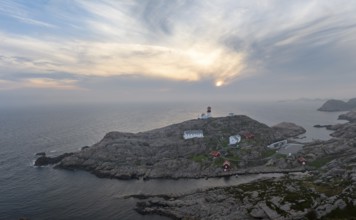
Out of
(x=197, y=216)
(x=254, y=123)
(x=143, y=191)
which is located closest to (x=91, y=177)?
(x=143, y=191)

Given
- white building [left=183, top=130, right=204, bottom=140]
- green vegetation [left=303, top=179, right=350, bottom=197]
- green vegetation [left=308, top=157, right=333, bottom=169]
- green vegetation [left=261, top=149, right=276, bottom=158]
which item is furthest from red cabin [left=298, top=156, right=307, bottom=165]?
white building [left=183, top=130, right=204, bottom=140]

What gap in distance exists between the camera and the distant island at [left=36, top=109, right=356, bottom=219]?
248 ft

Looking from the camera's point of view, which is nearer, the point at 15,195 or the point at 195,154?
the point at 15,195

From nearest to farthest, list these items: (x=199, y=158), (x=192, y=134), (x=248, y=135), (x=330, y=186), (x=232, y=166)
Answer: (x=330, y=186)
(x=232, y=166)
(x=199, y=158)
(x=192, y=134)
(x=248, y=135)

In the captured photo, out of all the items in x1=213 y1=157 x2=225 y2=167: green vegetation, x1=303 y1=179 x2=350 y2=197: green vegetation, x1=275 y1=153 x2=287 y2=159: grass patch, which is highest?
x1=275 y1=153 x2=287 y2=159: grass patch

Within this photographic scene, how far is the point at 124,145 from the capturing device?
13238 centimetres

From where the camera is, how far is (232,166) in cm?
11731

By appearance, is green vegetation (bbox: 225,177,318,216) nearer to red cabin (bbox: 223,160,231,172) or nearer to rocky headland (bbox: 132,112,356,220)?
rocky headland (bbox: 132,112,356,220)

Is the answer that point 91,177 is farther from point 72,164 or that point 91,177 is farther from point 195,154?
point 195,154

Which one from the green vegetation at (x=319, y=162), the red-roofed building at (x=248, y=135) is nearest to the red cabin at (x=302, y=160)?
the green vegetation at (x=319, y=162)

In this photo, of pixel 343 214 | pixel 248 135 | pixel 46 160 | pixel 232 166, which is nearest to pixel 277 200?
pixel 343 214

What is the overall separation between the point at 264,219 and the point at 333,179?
3623 cm

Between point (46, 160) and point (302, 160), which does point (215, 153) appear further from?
point (46, 160)

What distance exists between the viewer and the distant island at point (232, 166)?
75688mm
